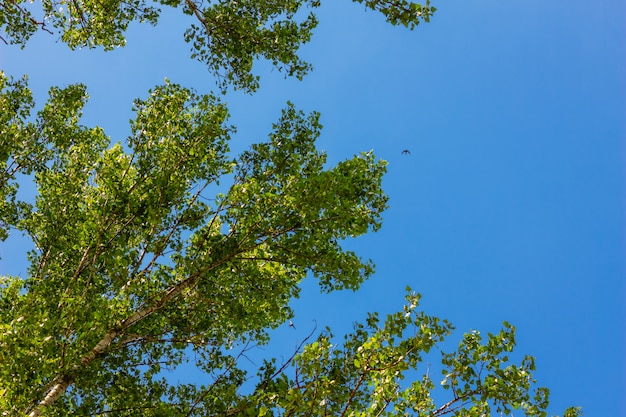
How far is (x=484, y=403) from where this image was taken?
5.14 m

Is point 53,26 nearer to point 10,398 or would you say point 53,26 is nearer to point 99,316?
point 99,316

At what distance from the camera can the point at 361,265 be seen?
8984 mm

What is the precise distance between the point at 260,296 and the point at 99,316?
2894 mm

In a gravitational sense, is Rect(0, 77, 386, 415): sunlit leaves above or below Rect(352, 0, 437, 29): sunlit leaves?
below

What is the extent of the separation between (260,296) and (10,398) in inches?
163

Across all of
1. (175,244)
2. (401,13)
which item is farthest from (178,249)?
(401,13)

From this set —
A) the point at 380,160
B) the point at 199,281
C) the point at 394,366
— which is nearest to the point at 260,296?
the point at 199,281

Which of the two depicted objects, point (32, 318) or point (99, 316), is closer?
point (32, 318)

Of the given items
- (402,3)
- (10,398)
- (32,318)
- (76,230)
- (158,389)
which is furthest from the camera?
(76,230)

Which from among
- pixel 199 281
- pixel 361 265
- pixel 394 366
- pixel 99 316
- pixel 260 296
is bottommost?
pixel 99 316

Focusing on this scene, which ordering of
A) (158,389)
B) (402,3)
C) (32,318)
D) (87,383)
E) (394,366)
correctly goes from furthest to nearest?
1. (158,389)
2. (87,383)
3. (402,3)
4. (32,318)
5. (394,366)

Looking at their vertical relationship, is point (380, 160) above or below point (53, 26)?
above

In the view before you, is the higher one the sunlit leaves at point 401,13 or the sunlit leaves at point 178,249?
the sunlit leaves at point 401,13

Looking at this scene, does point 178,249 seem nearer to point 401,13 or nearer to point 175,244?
point 175,244
